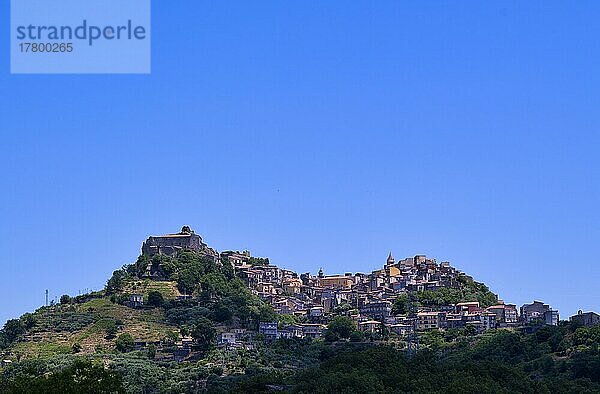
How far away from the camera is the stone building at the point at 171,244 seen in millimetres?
106125

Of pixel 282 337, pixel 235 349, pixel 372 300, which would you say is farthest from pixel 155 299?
pixel 372 300

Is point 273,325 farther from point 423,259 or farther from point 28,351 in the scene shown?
point 423,259

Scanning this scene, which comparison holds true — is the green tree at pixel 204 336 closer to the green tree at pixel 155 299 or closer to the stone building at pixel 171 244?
the green tree at pixel 155 299

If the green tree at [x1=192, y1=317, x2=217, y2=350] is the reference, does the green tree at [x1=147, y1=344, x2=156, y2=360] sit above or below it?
below

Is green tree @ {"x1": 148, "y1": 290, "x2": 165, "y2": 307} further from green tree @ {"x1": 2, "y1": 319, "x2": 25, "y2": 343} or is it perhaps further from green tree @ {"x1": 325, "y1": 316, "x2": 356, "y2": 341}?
green tree @ {"x1": 325, "y1": 316, "x2": 356, "y2": 341}

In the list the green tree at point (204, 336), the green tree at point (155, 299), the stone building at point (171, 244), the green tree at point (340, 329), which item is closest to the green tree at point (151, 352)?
the green tree at point (204, 336)

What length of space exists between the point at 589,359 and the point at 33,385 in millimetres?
39155

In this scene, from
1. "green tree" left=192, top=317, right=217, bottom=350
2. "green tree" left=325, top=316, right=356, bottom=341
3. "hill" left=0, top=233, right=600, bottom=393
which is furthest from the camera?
"green tree" left=325, top=316, right=356, bottom=341

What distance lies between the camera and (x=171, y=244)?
106812mm

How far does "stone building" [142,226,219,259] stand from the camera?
106125mm

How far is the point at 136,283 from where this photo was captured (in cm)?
9875

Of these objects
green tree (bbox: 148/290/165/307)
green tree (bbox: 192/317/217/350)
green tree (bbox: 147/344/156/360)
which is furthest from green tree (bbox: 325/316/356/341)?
green tree (bbox: 147/344/156/360)

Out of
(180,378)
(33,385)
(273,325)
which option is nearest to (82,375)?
(33,385)

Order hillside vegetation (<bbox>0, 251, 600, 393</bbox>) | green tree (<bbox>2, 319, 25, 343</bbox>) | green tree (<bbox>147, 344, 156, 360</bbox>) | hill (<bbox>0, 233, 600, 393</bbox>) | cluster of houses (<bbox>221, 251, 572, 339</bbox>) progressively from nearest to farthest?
hillside vegetation (<bbox>0, 251, 600, 393</bbox>) → hill (<bbox>0, 233, 600, 393</bbox>) → green tree (<bbox>147, 344, 156, 360</bbox>) → green tree (<bbox>2, 319, 25, 343</bbox>) → cluster of houses (<bbox>221, 251, 572, 339</bbox>)
